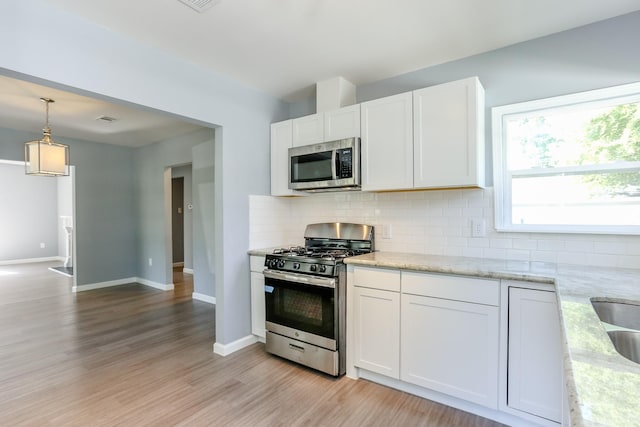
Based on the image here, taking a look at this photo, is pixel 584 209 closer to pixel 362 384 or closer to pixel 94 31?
pixel 362 384

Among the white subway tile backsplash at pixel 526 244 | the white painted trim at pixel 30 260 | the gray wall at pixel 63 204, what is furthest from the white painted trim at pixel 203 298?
the white painted trim at pixel 30 260

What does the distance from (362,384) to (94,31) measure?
307 cm

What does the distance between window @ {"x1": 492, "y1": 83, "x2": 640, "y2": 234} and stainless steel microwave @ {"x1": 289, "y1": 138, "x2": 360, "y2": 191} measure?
43.1 inches

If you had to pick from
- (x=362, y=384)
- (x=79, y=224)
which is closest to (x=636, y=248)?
(x=362, y=384)

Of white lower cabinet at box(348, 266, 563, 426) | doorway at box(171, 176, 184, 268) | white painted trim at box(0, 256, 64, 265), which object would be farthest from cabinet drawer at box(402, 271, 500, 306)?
white painted trim at box(0, 256, 64, 265)

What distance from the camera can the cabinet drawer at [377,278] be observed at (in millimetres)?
2287

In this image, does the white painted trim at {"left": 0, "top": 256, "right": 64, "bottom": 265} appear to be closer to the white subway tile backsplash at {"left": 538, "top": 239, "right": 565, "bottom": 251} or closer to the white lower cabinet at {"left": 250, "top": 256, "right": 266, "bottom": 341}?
the white lower cabinet at {"left": 250, "top": 256, "right": 266, "bottom": 341}

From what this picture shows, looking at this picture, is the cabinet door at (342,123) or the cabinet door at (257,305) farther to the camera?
the cabinet door at (257,305)

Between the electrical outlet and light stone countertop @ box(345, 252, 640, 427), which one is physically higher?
the electrical outlet

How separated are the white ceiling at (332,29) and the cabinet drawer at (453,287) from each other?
169 cm

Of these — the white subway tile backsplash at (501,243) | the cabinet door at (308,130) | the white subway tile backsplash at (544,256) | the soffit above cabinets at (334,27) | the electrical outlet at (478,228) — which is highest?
the soffit above cabinets at (334,27)

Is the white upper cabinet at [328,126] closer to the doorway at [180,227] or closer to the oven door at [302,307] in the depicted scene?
the oven door at [302,307]

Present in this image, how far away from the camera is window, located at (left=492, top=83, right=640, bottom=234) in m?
2.08

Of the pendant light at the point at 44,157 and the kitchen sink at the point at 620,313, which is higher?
the pendant light at the point at 44,157
